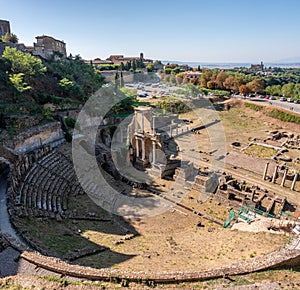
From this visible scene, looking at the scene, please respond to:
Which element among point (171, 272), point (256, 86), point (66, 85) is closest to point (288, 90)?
point (256, 86)

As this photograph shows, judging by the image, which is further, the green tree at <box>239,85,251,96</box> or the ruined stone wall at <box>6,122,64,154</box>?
the green tree at <box>239,85,251,96</box>

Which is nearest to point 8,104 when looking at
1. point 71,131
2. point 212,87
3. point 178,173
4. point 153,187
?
point 71,131

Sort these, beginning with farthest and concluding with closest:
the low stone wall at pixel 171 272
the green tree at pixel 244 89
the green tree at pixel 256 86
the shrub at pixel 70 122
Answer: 1. the green tree at pixel 256 86
2. the green tree at pixel 244 89
3. the shrub at pixel 70 122
4. the low stone wall at pixel 171 272

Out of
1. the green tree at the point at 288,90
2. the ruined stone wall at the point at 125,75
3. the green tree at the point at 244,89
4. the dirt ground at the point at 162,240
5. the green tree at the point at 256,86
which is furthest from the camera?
the ruined stone wall at the point at 125,75

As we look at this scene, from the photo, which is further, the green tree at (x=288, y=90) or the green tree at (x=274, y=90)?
the green tree at (x=274, y=90)

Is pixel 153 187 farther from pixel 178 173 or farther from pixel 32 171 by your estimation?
pixel 32 171

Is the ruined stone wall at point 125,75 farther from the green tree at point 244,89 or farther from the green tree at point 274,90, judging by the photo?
the green tree at point 274,90

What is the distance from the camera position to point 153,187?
2730cm

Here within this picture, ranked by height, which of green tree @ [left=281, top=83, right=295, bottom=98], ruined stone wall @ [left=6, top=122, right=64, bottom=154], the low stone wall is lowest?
the low stone wall

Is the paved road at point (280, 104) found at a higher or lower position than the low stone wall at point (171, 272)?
higher

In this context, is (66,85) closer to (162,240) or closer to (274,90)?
(162,240)

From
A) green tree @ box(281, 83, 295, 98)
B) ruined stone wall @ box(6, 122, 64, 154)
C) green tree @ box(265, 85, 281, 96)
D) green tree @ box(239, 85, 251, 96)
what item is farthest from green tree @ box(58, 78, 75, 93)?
green tree @ box(281, 83, 295, 98)

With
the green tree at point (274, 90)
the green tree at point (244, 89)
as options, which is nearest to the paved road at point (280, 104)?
the green tree at point (244, 89)

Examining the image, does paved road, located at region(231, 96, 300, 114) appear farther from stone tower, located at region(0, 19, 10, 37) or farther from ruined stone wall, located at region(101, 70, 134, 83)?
stone tower, located at region(0, 19, 10, 37)
